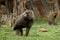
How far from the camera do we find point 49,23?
1888 centimetres

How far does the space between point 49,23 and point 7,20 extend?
2928 mm

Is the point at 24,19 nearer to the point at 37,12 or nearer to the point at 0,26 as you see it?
the point at 0,26

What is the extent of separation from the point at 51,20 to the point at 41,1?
8495 millimetres

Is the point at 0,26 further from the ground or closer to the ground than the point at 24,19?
closer to the ground

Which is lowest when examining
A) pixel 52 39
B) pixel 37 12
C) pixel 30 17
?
pixel 37 12

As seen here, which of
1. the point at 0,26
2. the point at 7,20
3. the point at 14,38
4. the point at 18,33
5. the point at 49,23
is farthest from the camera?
the point at 49,23

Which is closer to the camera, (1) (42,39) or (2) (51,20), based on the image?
(1) (42,39)

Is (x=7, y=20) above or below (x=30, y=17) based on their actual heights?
below

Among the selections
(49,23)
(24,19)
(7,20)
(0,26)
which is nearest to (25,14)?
(24,19)

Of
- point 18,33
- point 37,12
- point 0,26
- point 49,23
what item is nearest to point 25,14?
point 18,33

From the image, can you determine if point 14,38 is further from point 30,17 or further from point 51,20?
point 51,20

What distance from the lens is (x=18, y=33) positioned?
12273mm

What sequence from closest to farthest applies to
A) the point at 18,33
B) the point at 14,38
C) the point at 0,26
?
the point at 14,38 → the point at 18,33 → the point at 0,26

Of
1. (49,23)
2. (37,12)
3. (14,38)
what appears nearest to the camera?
(14,38)
